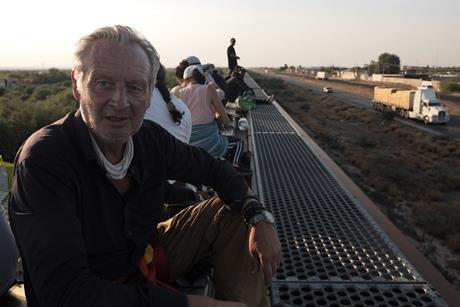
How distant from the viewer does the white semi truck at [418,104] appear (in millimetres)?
31016

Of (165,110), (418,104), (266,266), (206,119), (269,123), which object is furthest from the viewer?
(418,104)

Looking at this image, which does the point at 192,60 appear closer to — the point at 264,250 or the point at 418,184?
the point at 264,250

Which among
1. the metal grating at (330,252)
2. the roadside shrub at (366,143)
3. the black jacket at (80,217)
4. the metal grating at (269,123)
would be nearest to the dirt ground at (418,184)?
the roadside shrub at (366,143)

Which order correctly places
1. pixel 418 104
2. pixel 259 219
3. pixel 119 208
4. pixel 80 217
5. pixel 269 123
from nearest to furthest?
1. pixel 80 217
2. pixel 119 208
3. pixel 259 219
4. pixel 269 123
5. pixel 418 104

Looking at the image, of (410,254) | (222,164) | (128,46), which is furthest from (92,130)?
(410,254)

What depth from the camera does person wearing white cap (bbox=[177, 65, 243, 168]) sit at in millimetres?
5199

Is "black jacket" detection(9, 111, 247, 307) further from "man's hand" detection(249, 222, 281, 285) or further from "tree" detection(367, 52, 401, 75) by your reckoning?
"tree" detection(367, 52, 401, 75)

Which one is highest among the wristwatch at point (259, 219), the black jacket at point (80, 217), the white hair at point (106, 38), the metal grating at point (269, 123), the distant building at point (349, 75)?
the white hair at point (106, 38)

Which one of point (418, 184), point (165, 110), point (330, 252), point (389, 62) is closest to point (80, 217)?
point (330, 252)

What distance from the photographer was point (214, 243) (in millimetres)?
2406

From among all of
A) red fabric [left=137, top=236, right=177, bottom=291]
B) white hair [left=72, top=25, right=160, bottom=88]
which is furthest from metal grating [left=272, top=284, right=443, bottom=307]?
white hair [left=72, top=25, right=160, bottom=88]

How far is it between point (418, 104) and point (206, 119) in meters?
31.2

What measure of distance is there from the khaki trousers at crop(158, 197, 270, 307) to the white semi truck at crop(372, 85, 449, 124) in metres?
31.4

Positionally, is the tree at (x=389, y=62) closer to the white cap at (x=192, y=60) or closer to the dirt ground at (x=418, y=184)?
the dirt ground at (x=418, y=184)
